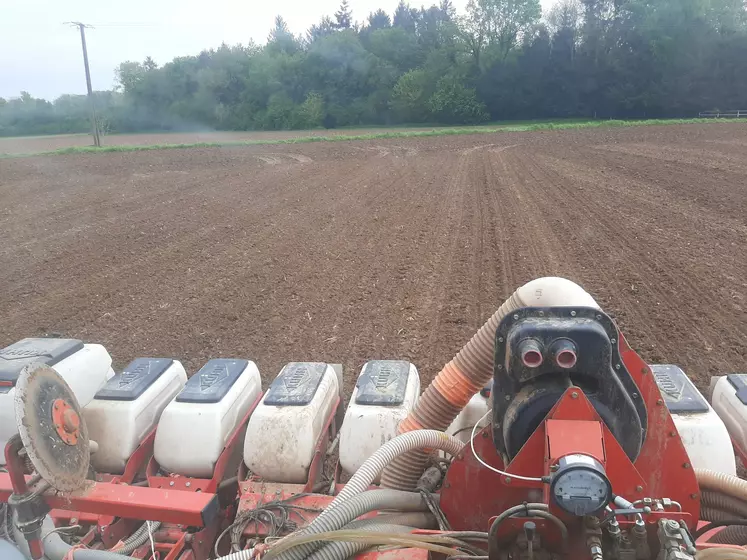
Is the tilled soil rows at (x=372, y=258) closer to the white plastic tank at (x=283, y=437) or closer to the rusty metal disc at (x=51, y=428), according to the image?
the white plastic tank at (x=283, y=437)

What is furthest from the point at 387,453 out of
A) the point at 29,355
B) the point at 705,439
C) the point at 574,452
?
the point at 29,355

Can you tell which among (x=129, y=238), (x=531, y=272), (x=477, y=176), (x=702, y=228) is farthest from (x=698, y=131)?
(x=129, y=238)

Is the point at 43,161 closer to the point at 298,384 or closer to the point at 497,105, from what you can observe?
the point at 298,384

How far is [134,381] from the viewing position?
312cm

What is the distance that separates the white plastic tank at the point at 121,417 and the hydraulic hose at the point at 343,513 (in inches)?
45.8

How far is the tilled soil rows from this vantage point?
6121 mm

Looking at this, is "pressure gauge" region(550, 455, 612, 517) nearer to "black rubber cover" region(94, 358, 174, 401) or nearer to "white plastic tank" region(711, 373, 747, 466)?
"white plastic tank" region(711, 373, 747, 466)

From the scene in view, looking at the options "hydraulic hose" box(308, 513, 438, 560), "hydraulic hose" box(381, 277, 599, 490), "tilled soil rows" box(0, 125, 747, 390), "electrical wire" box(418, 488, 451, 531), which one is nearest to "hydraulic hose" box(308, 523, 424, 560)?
"hydraulic hose" box(308, 513, 438, 560)

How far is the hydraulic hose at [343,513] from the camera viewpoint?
6.05ft

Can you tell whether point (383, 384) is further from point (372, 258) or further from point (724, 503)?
point (372, 258)

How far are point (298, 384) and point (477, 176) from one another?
13770mm

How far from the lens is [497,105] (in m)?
54.0

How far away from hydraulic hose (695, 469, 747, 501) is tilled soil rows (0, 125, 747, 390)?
10.6 feet

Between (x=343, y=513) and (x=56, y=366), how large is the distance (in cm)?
210
